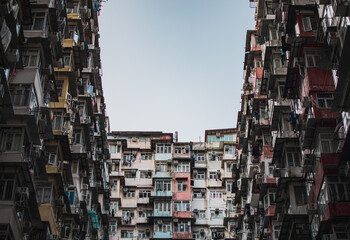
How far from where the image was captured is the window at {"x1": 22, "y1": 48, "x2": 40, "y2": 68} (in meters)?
25.2

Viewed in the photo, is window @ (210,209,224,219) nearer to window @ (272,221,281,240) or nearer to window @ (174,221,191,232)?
window @ (174,221,191,232)

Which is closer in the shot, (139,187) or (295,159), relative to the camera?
(295,159)

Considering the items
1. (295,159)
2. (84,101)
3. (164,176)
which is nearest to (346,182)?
(295,159)

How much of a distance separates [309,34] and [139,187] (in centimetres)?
3122

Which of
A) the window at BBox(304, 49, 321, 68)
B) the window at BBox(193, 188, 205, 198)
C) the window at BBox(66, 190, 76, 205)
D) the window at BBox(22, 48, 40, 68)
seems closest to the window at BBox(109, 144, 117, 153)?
the window at BBox(193, 188, 205, 198)

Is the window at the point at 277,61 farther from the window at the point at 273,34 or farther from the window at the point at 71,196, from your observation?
the window at the point at 71,196

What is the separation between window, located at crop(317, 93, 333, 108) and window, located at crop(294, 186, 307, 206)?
18.7ft

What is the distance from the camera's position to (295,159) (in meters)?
29.2

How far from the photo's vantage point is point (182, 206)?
5203 centimetres

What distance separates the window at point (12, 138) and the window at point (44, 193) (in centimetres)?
522

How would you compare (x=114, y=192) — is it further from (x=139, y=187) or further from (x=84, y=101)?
(x=84, y=101)

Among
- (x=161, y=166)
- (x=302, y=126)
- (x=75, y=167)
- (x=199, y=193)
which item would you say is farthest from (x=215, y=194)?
(x=302, y=126)

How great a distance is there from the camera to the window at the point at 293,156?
29016 mm

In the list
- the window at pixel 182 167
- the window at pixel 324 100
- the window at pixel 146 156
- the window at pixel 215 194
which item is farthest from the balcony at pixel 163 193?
the window at pixel 324 100
